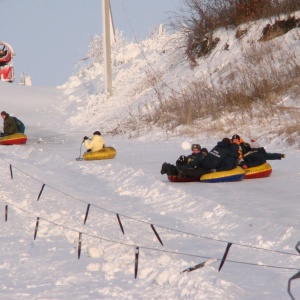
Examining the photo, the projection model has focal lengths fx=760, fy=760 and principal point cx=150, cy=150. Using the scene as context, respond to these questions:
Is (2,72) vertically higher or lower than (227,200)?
higher

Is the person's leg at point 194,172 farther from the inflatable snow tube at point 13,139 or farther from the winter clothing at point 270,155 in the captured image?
the inflatable snow tube at point 13,139

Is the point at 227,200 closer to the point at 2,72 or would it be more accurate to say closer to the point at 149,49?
the point at 149,49

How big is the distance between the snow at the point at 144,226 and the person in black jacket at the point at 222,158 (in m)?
0.46

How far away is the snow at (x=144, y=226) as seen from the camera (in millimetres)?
7473

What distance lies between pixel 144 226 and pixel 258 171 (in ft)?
17.9

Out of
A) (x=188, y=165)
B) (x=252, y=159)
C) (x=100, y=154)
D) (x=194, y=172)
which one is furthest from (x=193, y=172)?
(x=100, y=154)

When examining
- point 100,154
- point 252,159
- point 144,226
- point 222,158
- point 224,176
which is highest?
point 222,158

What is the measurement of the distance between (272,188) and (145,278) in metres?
6.84

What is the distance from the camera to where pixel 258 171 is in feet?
51.8

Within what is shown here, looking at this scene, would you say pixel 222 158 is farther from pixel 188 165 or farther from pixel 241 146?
pixel 241 146

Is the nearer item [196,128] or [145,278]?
[145,278]

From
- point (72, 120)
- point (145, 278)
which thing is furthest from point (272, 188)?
point (72, 120)

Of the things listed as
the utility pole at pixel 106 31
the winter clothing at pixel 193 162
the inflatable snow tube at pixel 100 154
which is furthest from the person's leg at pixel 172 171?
the utility pole at pixel 106 31

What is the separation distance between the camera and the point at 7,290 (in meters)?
7.48
